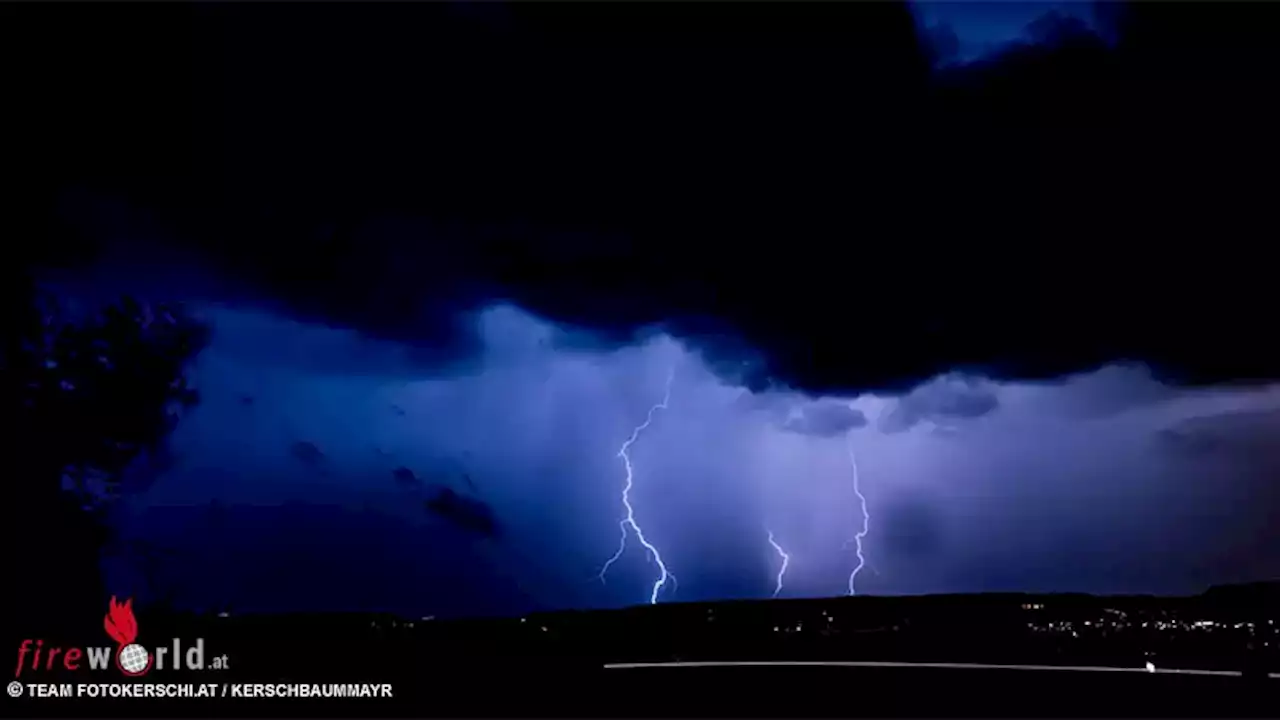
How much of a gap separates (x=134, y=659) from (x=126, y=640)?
9.7 inches

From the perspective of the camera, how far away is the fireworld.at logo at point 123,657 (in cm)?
916

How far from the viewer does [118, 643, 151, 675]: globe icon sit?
916 centimetres

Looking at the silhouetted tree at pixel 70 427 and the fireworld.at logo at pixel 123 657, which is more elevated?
the silhouetted tree at pixel 70 427

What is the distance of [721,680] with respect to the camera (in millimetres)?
9039

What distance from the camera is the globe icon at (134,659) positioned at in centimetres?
916

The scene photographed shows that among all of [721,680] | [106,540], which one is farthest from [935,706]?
[106,540]

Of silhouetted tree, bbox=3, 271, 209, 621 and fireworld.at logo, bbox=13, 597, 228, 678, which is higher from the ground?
silhouetted tree, bbox=3, 271, 209, 621

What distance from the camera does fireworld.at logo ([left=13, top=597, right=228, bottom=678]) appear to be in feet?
30.0

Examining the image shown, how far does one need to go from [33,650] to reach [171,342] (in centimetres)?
631

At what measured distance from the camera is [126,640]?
9367 millimetres

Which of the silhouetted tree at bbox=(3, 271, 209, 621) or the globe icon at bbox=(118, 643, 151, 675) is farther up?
the silhouetted tree at bbox=(3, 271, 209, 621)

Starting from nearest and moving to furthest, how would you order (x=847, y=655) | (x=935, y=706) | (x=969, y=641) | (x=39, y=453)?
(x=935, y=706)
(x=847, y=655)
(x=969, y=641)
(x=39, y=453)

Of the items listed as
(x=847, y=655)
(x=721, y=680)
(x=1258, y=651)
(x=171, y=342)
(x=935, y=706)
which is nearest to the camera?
(x=935, y=706)

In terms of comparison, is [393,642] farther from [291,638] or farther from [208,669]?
[208,669]
